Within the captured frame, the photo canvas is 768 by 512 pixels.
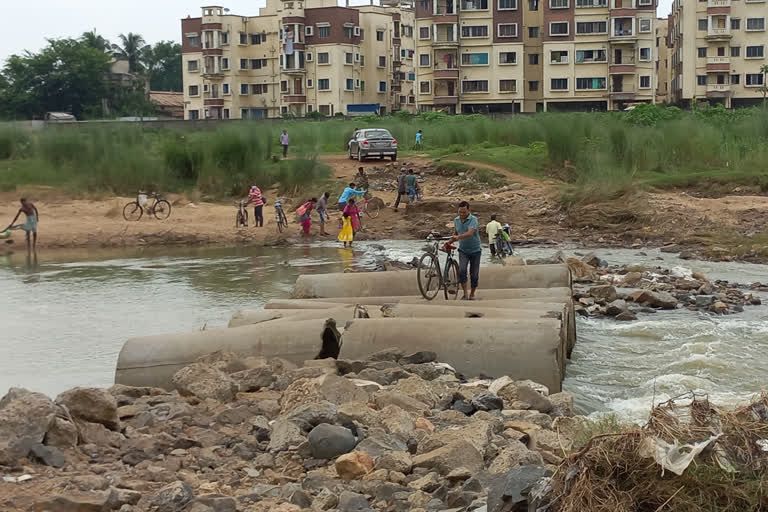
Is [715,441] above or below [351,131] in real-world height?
below

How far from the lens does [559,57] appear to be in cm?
7169

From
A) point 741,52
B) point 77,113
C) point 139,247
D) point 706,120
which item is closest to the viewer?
point 139,247

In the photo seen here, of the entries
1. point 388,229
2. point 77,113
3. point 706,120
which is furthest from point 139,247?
point 77,113

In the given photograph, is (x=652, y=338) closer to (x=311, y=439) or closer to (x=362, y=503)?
(x=311, y=439)

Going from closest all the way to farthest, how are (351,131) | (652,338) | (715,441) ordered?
(715,441), (652,338), (351,131)

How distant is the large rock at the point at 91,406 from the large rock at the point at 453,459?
8.99 ft

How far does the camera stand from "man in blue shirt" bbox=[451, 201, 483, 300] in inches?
554

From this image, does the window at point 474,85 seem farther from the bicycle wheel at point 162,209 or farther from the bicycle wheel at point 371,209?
the bicycle wheel at point 162,209

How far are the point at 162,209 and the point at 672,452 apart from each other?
27593mm

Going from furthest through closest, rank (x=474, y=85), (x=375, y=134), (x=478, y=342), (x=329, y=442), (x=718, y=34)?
(x=474, y=85), (x=718, y=34), (x=375, y=134), (x=478, y=342), (x=329, y=442)

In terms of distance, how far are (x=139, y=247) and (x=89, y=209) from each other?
501cm

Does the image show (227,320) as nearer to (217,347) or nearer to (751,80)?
(217,347)

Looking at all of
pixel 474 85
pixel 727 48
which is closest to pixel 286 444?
pixel 474 85

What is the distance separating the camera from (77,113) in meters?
79.5
